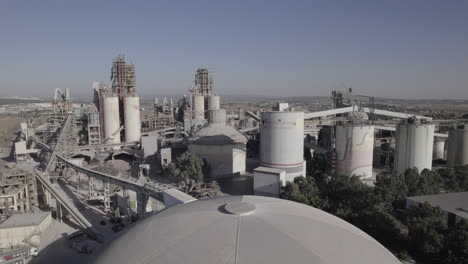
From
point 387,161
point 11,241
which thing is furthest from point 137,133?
point 387,161

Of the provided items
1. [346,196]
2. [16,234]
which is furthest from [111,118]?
[346,196]

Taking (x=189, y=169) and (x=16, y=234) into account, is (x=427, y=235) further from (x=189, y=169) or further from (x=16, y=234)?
(x=16, y=234)

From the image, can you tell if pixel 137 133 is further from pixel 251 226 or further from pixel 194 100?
pixel 251 226

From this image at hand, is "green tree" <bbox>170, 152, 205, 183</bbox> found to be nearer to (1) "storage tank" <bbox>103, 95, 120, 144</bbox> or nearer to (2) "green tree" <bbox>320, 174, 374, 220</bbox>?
(2) "green tree" <bbox>320, 174, 374, 220</bbox>

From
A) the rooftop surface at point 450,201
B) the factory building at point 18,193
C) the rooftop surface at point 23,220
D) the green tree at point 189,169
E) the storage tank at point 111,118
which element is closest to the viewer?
the rooftop surface at point 450,201

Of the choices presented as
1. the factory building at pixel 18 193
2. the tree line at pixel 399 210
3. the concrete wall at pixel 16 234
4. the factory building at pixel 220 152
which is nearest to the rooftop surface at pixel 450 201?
the tree line at pixel 399 210

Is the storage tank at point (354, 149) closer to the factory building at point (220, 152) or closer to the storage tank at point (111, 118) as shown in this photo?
the factory building at point (220, 152)
